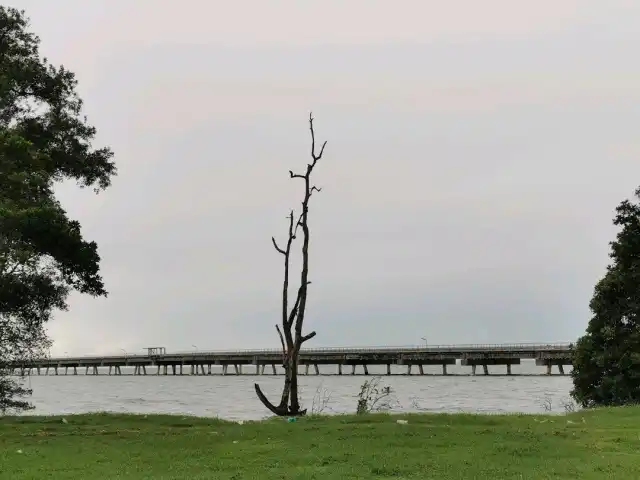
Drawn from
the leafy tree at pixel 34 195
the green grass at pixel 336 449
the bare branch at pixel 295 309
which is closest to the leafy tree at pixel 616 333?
the green grass at pixel 336 449

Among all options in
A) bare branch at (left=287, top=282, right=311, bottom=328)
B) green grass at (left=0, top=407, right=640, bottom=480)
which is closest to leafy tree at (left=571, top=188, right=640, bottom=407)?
green grass at (left=0, top=407, right=640, bottom=480)

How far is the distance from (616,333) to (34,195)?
19852 mm

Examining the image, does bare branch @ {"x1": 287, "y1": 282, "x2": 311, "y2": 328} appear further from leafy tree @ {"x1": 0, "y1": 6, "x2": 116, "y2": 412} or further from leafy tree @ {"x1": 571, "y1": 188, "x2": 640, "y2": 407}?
leafy tree @ {"x1": 571, "y1": 188, "x2": 640, "y2": 407}

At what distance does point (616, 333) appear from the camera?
24281 millimetres

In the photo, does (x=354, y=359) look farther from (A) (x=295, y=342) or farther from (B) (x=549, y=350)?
→ (A) (x=295, y=342)

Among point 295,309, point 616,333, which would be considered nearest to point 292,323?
point 295,309

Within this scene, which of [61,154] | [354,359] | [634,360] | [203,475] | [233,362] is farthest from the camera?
[233,362]

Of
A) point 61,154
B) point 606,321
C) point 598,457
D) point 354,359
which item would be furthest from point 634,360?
point 354,359

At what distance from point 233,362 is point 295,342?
9787 cm

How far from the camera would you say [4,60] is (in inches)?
790

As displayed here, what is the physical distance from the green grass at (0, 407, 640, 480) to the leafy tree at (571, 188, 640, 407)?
24.7ft

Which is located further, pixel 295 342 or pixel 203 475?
pixel 295 342

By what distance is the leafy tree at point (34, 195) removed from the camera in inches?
645

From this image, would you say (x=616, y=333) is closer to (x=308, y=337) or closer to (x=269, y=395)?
(x=308, y=337)
